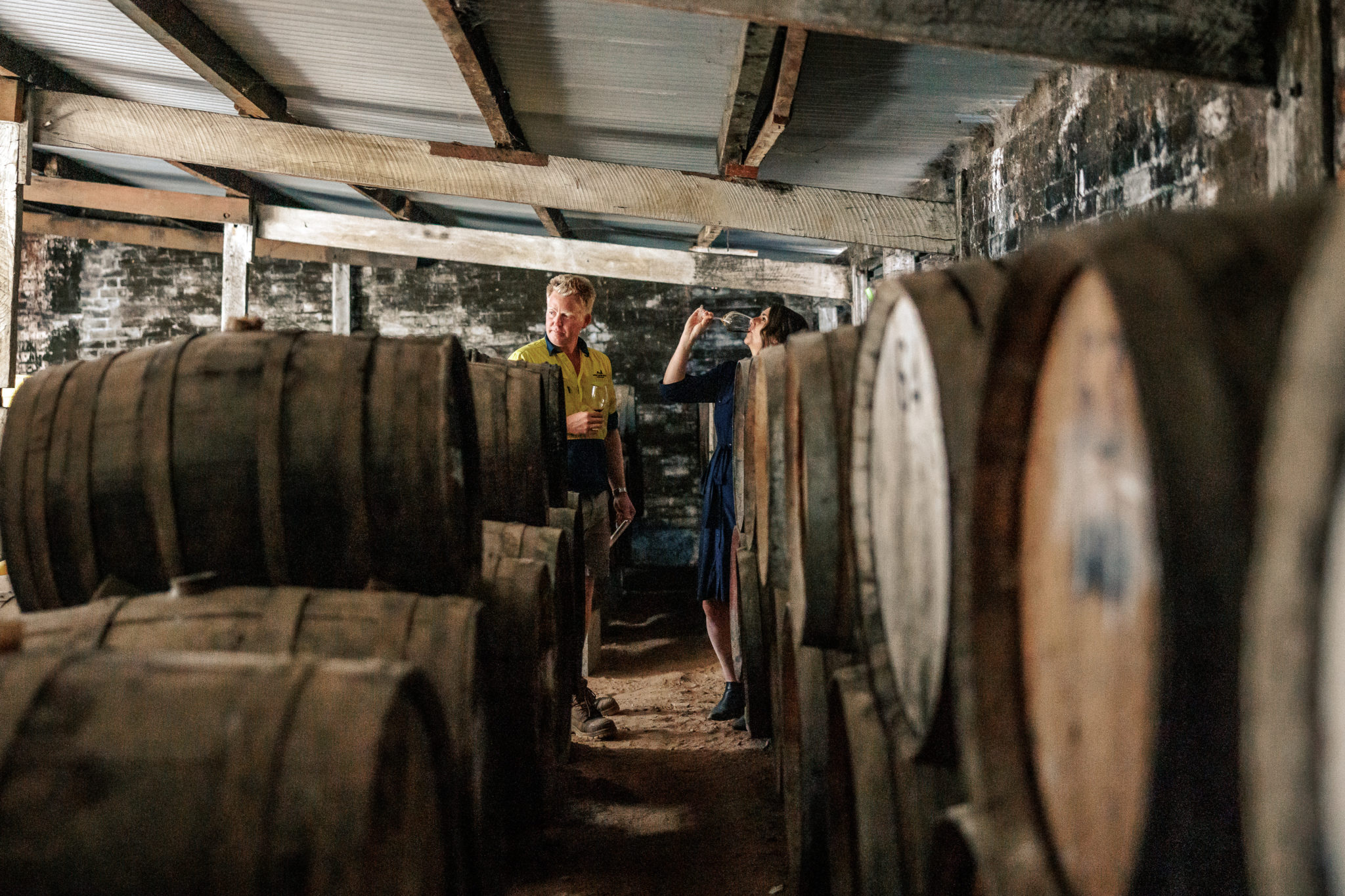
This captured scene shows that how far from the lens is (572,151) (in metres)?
5.74

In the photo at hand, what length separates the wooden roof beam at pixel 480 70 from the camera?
3357 mm

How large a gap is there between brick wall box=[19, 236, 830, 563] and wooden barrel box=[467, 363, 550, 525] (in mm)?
5699

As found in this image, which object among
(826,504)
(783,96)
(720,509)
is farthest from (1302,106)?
(720,509)

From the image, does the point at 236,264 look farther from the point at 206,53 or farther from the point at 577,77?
the point at 577,77

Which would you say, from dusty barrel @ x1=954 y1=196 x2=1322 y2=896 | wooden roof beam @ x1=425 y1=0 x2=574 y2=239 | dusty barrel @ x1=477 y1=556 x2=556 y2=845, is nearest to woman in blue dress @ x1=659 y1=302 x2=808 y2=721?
wooden roof beam @ x1=425 y1=0 x2=574 y2=239

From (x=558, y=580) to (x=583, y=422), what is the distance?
169 centimetres

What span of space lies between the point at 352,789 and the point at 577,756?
322 cm

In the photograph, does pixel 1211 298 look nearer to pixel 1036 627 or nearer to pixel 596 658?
pixel 1036 627

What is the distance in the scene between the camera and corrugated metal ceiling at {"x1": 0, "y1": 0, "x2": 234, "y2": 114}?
4.20 m

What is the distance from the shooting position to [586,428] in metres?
4.68

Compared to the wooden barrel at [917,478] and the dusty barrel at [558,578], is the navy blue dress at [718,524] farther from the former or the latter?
the wooden barrel at [917,478]

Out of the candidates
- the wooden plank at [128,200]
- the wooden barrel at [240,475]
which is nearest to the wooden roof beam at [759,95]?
the wooden barrel at [240,475]

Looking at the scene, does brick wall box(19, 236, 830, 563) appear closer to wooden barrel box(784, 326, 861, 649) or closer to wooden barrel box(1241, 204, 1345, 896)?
wooden barrel box(784, 326, 861, 649)

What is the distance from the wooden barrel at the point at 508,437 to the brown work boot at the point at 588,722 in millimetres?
1357
